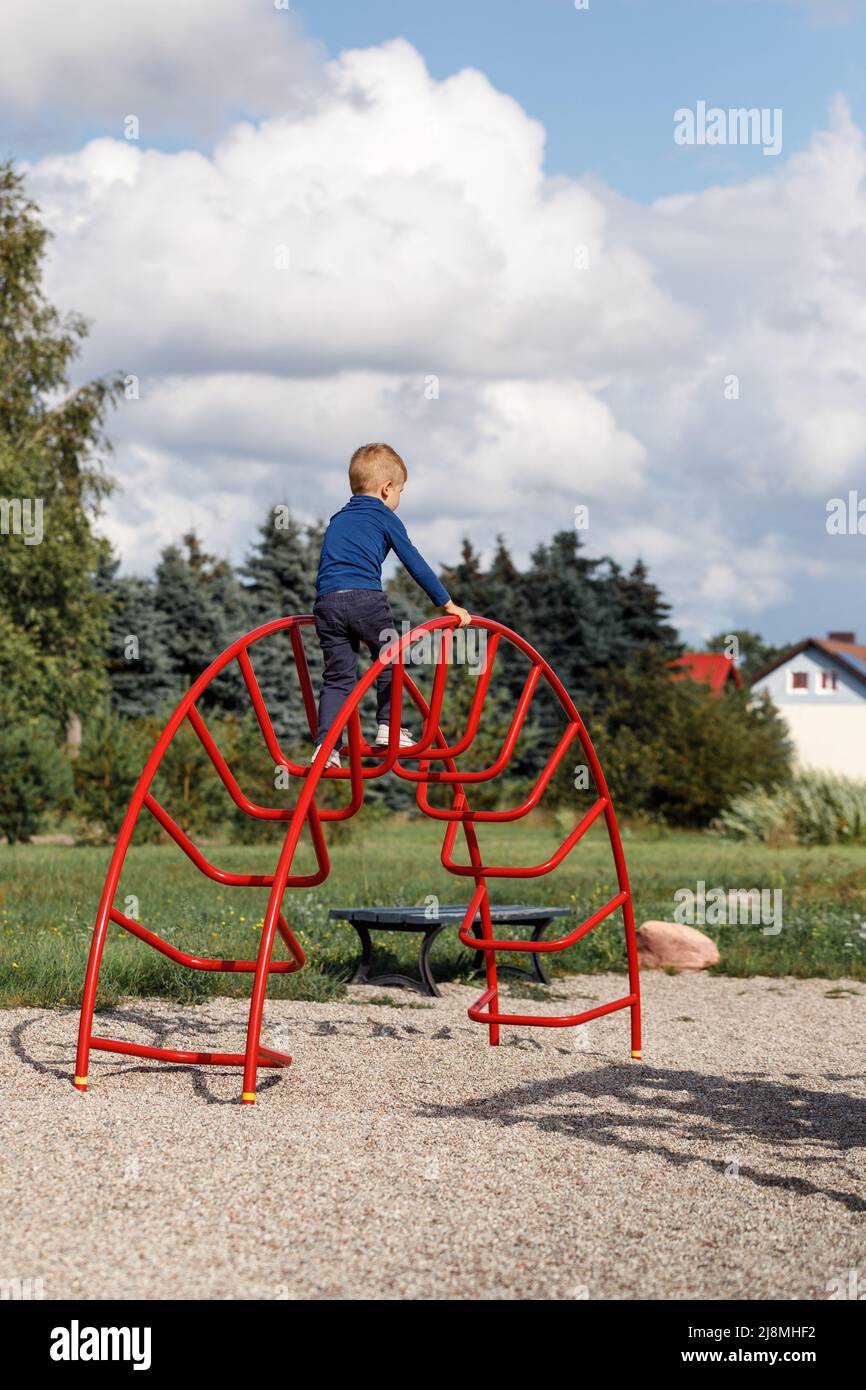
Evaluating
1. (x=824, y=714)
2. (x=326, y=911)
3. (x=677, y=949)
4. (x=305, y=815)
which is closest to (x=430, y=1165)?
(x=305, y=815)

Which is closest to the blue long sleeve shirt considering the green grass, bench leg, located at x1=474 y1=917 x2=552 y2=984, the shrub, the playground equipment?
the playground equipment

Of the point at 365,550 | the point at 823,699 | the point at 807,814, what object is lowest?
the point at 807,814

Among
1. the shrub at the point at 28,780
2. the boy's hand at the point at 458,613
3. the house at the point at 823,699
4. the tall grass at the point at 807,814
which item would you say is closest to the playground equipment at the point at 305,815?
the boy's hand at the point at 458,613

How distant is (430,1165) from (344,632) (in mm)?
2041

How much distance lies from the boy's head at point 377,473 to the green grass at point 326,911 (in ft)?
9.33

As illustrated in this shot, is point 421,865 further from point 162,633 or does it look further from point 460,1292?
point 162,633

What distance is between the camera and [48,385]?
26.4m

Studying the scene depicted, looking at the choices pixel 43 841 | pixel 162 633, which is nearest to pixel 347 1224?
pixel 43 841

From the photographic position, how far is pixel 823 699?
49.3 metres

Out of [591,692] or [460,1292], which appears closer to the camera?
[460,1292]

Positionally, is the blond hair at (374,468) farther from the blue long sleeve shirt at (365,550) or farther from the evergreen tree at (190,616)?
the evergreen tree at (190,616)

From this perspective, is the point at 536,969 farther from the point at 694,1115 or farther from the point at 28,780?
the point at 28,780

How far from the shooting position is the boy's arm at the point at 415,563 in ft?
17.9
